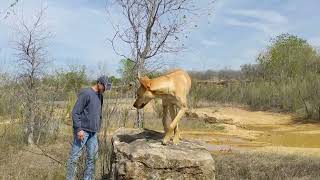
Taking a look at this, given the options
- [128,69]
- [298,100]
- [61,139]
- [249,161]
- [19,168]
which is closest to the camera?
[19,168]

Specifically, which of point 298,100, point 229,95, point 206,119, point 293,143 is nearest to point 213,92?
point 229,95

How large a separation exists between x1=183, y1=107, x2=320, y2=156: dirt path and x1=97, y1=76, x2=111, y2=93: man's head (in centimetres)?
758

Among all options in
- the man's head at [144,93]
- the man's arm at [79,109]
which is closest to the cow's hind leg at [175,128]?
the man's head at [144,93]

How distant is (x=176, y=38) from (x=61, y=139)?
4824mm

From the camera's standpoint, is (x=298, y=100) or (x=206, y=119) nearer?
(x=206, y=119)

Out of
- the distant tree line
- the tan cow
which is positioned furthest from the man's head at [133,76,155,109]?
the distant tree line

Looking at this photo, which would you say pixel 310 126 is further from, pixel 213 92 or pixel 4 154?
pixel 4 154

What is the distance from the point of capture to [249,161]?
12.1 meters

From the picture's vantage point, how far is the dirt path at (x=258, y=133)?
1819 cm

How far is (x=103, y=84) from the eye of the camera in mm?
9266

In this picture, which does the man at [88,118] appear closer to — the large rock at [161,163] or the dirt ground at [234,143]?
the large rock at [161,163]

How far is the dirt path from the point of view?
1819 centimetres

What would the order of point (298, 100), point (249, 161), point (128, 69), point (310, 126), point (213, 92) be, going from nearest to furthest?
point (249, 161) < point (128, 69) < point (310, 126) < point (298, 100) < point (213, 92)

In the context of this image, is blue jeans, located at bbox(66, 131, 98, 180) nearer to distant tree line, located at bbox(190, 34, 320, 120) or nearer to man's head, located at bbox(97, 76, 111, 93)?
man's head, located at bbox(97, 76, 111, 93)
